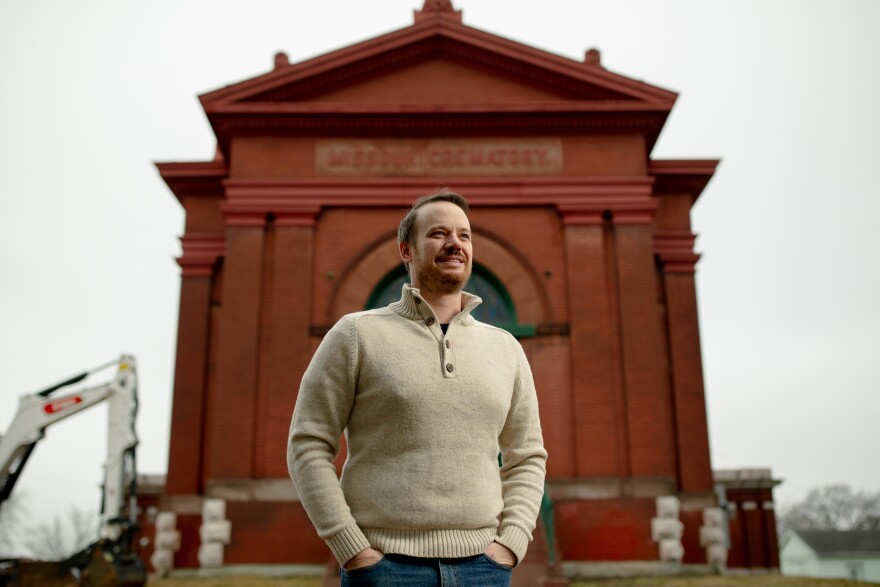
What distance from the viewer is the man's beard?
3281 mm

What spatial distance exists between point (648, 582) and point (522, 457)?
10583 mm

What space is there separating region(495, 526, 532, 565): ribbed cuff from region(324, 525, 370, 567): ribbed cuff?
515 mm

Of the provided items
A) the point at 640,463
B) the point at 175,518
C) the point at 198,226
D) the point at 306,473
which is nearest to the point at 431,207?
the point at 306,473

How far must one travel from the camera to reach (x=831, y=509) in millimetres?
64625

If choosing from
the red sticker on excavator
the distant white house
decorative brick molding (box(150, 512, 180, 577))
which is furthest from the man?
the distant white house

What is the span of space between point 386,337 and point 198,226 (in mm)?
14803

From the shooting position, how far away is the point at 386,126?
1571cm

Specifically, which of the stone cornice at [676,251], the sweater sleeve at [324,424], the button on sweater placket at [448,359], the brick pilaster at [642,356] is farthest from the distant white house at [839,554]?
the sweater sleeve at [324,424]

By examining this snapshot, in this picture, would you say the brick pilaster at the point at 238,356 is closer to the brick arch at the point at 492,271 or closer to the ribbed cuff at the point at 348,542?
the brick arch at the point at 492,271

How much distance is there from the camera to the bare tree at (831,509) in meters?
62.0

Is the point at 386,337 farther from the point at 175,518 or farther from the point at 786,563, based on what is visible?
the point at 786,563

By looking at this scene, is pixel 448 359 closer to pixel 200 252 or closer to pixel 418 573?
pixel 418 573

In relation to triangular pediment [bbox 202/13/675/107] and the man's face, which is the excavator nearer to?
triangular pediment [bbox 202/13/675/107]

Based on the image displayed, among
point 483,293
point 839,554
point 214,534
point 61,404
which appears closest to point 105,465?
point 61,404
